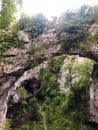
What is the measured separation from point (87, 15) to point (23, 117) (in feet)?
49.9

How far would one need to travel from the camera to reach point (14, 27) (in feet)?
80.1

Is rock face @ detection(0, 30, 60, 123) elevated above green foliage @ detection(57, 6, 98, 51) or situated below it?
below

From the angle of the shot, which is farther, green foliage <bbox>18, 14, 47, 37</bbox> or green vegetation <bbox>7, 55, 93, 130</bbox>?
green vegetation <bbox>7, 55, 93, 130</bbox>

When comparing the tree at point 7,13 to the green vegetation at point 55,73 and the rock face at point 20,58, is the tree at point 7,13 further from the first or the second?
the rock face at point 20,58

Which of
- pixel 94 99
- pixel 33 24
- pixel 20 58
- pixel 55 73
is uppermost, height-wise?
pixel 33 24

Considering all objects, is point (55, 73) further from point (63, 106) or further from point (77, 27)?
point (77, 27)

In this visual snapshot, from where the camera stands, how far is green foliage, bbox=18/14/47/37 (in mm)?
24156

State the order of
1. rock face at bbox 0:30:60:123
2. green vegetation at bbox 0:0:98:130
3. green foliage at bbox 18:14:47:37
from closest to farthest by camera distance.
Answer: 1. green vegetation at bbox 0:0:98:130
2. rock face at bbox 0:30:60:123
3. green foliage at bbox 18:14:47:37

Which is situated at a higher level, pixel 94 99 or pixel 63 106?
pixel 94 99

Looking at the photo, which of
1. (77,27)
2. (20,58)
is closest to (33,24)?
(20,58)

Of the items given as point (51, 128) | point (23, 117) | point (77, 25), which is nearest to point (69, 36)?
point (77, 25)

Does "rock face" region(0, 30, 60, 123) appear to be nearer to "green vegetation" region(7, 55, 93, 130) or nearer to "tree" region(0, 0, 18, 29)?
"tree" region(0, 0, 18, 29)

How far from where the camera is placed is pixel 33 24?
24.2 metres

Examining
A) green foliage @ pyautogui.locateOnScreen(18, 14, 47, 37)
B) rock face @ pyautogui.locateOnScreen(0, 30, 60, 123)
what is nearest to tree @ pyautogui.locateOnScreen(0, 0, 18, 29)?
green foliage @ pyautogui.locateOnScreen(18, 14, 47, 37)
